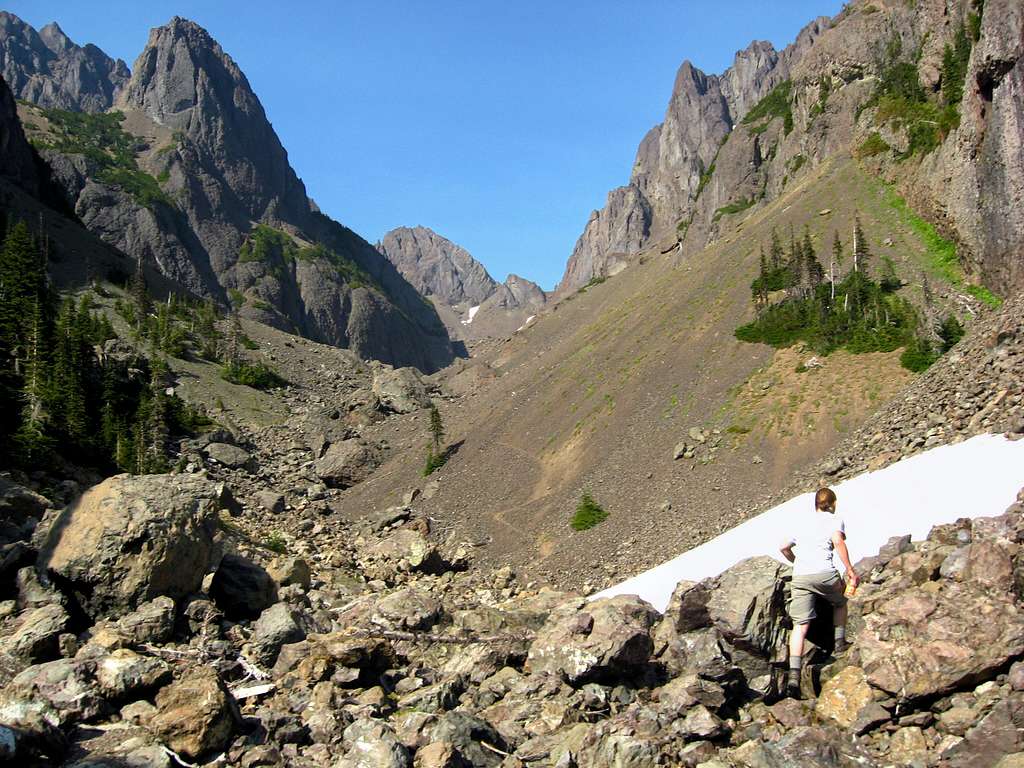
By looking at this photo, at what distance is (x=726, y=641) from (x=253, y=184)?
206188mm

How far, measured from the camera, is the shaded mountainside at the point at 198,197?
475ft

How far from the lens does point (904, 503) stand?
43.9ft

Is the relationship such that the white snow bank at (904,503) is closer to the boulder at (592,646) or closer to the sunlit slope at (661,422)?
the boulder at (592,646)

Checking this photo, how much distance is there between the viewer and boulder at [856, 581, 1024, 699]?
723 centimetres

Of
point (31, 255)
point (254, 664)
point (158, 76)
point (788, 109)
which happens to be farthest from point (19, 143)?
point (254, 664)

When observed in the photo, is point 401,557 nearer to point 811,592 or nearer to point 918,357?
point 811,592

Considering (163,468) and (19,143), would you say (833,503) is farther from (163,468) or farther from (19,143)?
(19,143)

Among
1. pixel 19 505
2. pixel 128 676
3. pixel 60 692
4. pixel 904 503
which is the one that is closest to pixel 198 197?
pixel 19 505

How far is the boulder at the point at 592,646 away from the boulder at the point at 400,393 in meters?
62.5

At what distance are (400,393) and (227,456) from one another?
25524 mm

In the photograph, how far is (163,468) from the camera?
4188 cm

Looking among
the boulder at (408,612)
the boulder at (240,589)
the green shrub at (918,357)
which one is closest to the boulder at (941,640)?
the boulder at (408,612)

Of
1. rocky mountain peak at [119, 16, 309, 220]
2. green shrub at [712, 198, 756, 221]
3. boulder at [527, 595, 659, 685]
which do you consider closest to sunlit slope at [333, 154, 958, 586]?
green shrub at [712, 198, 756, 221]

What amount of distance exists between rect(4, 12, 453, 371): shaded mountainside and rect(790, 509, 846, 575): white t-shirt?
154m
